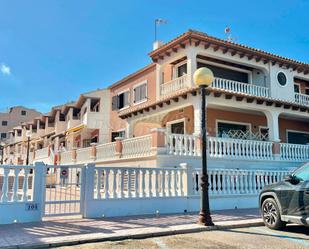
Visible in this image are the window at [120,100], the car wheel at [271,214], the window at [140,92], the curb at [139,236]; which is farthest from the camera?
the window at [120,100]

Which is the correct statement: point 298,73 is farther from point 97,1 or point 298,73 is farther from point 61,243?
point 61,243

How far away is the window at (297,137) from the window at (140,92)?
1137 centimetres

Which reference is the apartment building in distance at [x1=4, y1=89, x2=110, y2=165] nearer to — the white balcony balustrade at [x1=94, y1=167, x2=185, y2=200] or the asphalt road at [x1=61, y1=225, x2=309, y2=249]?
the white balcony balustrade at [x1=94, y1=167, x2=185, y2=200]

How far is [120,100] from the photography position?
1034 inches

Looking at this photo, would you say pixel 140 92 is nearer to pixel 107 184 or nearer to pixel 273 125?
pixel 273 125

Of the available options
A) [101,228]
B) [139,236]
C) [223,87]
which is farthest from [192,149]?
[139,236]

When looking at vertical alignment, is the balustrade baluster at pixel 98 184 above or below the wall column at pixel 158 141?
below

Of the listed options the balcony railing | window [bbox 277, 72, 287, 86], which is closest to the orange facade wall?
window [bbox 277, 72, 287, 86]

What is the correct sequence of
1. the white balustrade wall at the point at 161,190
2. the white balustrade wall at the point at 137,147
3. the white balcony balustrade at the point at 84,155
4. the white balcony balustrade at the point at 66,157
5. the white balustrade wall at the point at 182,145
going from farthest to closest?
the white balcony balustrade at the point at 66,157
the white balcony balustrade at the point at 84,155
the white balustrade wall at the point at 137,147
the white balustrade wall at the point at 182,145
the white balustrade wall at the point at 161,190

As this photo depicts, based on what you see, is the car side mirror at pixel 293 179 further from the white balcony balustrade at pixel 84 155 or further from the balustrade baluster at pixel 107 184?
the white balcony balustrade at pixel 84 155

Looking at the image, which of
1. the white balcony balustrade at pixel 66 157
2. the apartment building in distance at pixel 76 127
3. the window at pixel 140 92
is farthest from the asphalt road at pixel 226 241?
the apartment building in distance at pixel 76 127

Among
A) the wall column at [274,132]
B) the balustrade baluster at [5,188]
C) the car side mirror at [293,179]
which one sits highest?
the wall column at [274,132]

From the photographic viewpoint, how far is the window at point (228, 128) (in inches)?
787

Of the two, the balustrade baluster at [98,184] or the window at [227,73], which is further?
the window at [227,73]
